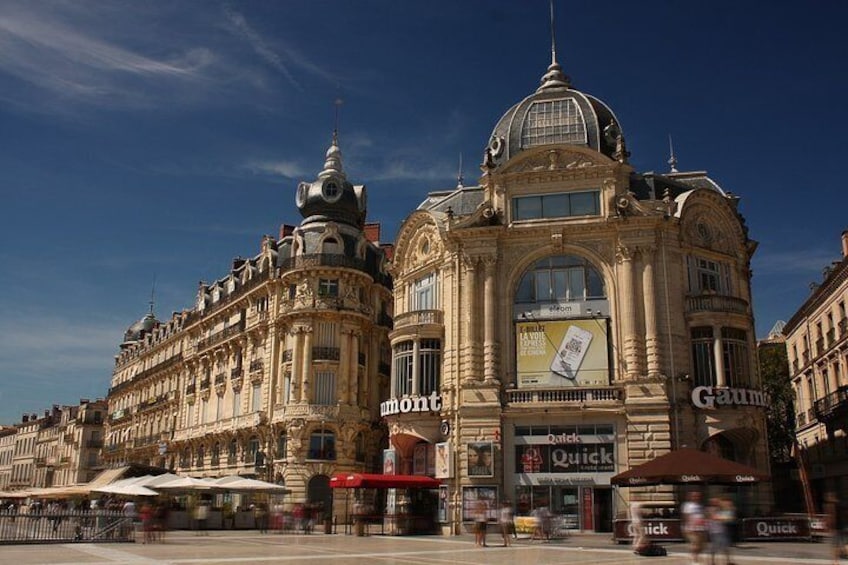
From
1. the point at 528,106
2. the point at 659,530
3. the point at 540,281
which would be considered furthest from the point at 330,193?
the point at 659,530

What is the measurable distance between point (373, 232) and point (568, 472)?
27631 millimetres

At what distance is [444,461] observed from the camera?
33.4 m

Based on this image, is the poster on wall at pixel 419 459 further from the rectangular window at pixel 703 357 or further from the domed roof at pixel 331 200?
the domed roof at pixel 331 200

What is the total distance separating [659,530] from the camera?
961 inches

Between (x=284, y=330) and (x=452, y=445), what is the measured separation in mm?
17142

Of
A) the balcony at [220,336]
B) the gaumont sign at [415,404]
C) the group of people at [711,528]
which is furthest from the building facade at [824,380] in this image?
the balcony at [220,336]

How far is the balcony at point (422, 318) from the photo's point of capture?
3634 cm

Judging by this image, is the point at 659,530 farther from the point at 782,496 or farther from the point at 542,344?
the point at 782,496

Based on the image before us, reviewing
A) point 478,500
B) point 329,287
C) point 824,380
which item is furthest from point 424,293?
point 824,380

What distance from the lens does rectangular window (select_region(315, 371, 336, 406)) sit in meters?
44.7

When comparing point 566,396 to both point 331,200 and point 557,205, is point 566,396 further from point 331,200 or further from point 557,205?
point 331,200

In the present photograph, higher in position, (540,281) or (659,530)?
(540,281)

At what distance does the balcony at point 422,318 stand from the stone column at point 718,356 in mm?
11786

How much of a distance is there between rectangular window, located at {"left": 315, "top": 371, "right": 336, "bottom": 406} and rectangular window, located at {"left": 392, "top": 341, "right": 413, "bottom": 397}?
28.5ft
